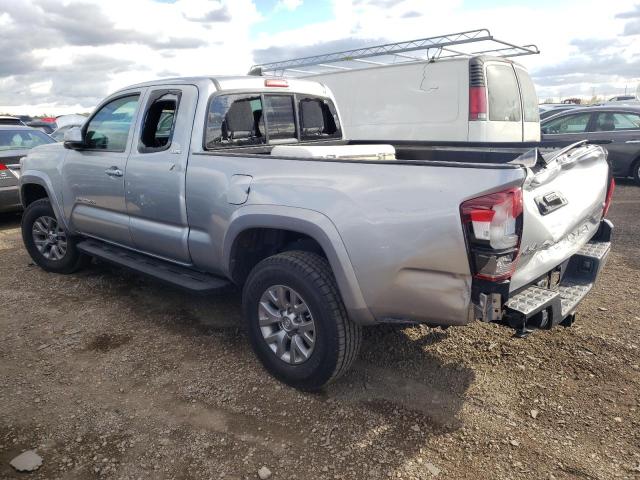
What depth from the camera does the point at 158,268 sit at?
156 inches

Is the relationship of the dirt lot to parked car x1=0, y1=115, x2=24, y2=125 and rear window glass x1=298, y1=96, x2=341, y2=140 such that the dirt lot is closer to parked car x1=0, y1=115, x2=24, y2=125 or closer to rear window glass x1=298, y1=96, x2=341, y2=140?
rear window glass x1=298, y1=96, x2=341, y2=140

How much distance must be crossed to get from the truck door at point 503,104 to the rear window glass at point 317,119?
3131 mm

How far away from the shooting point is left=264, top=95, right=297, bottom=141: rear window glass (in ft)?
13.6

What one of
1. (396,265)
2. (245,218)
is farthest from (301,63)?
(396,265)

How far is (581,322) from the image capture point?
12.6 ft

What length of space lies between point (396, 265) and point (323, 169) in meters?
0.69

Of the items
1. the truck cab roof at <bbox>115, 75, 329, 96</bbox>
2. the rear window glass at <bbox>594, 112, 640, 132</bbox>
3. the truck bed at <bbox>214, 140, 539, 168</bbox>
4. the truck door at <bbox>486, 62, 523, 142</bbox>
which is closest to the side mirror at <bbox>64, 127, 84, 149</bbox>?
the truck cab roof at <bbox>115, 75, 329, 96</bbox>

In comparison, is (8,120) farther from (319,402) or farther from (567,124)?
(567,124)

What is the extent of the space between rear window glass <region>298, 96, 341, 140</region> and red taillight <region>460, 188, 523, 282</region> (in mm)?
2545

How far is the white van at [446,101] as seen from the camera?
23.2 feet

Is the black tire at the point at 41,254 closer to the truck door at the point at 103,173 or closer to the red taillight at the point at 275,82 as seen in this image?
the truck door at the point at 103,173

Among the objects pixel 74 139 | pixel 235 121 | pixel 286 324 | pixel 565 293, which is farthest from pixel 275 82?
pixel 565 293

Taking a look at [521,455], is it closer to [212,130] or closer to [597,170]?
[597,170]

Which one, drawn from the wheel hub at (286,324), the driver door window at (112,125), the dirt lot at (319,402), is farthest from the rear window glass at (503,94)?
the wheel hub at (286,324)
